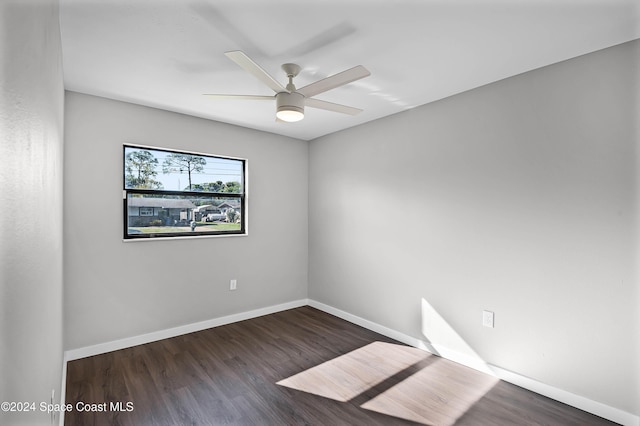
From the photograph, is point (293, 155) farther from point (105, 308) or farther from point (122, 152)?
point (105, 308)

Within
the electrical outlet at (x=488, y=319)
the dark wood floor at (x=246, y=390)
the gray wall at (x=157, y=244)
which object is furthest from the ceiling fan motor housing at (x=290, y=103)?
the electrical outlet at (x=488, y=319)

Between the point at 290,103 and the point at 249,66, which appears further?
the point at 290,103

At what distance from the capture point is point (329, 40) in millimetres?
2018

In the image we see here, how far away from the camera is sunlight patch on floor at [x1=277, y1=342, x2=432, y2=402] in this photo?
8.01 ft

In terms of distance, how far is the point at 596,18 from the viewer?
5.93ft

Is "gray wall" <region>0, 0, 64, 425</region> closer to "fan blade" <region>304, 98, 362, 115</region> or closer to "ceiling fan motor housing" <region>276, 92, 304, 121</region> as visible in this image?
"ceiling fan motor housing" <region>276, 92, 304, 121</region>

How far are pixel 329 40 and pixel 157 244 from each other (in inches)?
103

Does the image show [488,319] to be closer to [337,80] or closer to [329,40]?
[337,80]

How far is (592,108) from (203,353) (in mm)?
3719

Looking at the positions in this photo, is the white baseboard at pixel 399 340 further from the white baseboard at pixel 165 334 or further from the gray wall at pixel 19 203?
the gray wall at pixel 19 203

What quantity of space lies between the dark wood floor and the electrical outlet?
43 cm

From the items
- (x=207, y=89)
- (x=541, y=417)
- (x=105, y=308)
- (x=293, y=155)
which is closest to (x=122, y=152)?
(x=207, y=89)

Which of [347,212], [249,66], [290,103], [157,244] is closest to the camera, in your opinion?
[249,66]

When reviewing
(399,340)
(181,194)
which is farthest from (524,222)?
(181,194)
